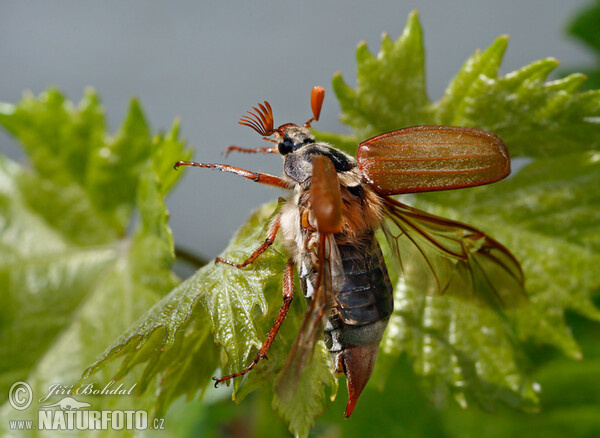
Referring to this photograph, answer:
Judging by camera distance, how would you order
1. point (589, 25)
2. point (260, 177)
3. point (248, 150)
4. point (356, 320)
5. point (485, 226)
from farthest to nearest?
point (589, 25)
point (485, 226)
point (248, 150)
point (260, 177)
point (356, 320)

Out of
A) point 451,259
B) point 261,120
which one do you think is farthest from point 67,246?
point 451,259

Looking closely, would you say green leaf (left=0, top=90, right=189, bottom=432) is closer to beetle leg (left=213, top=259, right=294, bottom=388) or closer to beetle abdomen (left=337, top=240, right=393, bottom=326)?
beetle leg (left=213, top=259, right=294, bottom=388)

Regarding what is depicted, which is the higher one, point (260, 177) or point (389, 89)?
point (389, 89)

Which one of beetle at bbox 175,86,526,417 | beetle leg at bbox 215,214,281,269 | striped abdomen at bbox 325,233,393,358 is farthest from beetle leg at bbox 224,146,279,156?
striped abdomen at bbox 325,233,393,358

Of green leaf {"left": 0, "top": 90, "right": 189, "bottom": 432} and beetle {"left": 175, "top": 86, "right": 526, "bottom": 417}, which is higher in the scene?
green leaf {"left": 0, "top": 90, "right": 189, "bottom": 432}

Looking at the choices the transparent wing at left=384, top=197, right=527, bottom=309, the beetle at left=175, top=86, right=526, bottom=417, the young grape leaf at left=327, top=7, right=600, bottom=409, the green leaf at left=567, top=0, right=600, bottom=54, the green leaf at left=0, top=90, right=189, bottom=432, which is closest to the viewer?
the beetle at left=175, top=86, right=526, bottom=417

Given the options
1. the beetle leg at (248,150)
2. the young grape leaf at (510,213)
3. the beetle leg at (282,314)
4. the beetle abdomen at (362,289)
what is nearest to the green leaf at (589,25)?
the young grape leaf at (510,213)

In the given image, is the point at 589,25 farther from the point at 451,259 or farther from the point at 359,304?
the point at 359,304

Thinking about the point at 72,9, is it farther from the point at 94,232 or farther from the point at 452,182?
the point at 452,182
